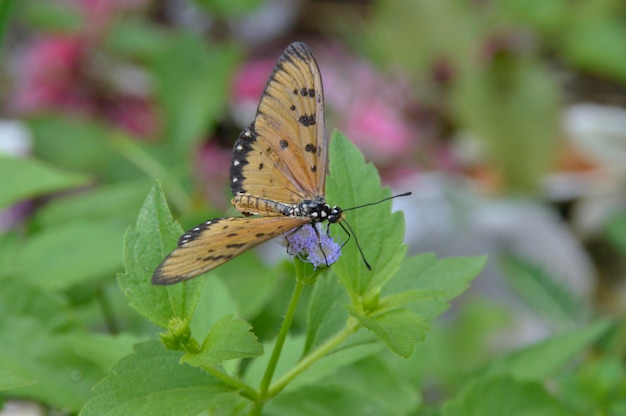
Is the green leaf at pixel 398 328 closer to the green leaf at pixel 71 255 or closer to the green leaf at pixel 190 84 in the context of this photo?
the green leaf at pixel 71 255

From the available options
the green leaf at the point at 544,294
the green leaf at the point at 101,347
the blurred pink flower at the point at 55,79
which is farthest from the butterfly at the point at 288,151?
the blurred pink flower at the point at 55,79

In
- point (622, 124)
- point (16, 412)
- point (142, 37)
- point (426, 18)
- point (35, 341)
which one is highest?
point (142, 37)

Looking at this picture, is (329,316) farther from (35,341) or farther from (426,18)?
A: (426,18)

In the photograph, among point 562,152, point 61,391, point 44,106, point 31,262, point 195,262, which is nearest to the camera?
point 195,262

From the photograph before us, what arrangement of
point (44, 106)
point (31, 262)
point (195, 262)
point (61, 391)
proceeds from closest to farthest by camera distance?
point (195, 262) → point (61, 391) → point (31, 262) → point (44, 106)

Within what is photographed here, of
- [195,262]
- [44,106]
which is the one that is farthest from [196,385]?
[44,106]

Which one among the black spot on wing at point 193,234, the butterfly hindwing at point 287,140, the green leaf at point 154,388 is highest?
the butterfly hindwing at point 287,140

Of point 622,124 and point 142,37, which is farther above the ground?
point 142,37
